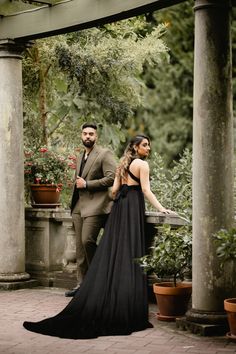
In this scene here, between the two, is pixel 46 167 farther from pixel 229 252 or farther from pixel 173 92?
pixel 173 92

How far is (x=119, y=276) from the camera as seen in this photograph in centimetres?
734

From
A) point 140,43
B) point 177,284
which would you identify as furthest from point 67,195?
point 177,284

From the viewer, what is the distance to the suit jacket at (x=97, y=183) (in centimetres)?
815

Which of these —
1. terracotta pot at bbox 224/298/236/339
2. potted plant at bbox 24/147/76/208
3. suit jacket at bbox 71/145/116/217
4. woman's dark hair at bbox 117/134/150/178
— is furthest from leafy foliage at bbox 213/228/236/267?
potted plant at bbox 24/147/76/208

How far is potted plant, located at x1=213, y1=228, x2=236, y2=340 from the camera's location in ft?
19.8

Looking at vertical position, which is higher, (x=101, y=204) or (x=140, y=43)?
(x=140, y=43)

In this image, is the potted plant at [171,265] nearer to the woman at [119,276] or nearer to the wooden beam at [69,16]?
the woman at [119,276]

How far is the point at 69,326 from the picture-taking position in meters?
6.78

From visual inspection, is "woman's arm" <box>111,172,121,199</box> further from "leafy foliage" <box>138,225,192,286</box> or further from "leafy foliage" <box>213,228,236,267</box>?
"leafy foliage" <box>213,228,236,267</box>

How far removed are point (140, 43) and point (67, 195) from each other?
8.39ft

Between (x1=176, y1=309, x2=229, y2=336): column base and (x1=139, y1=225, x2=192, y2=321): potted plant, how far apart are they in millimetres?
504

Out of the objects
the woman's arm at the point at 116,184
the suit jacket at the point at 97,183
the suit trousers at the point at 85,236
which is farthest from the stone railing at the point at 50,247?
the woman's arm at the point at 116,184

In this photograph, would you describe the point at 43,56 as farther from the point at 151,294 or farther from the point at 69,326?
the point at 69,326

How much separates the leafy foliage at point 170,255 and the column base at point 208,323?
573 millimetres
